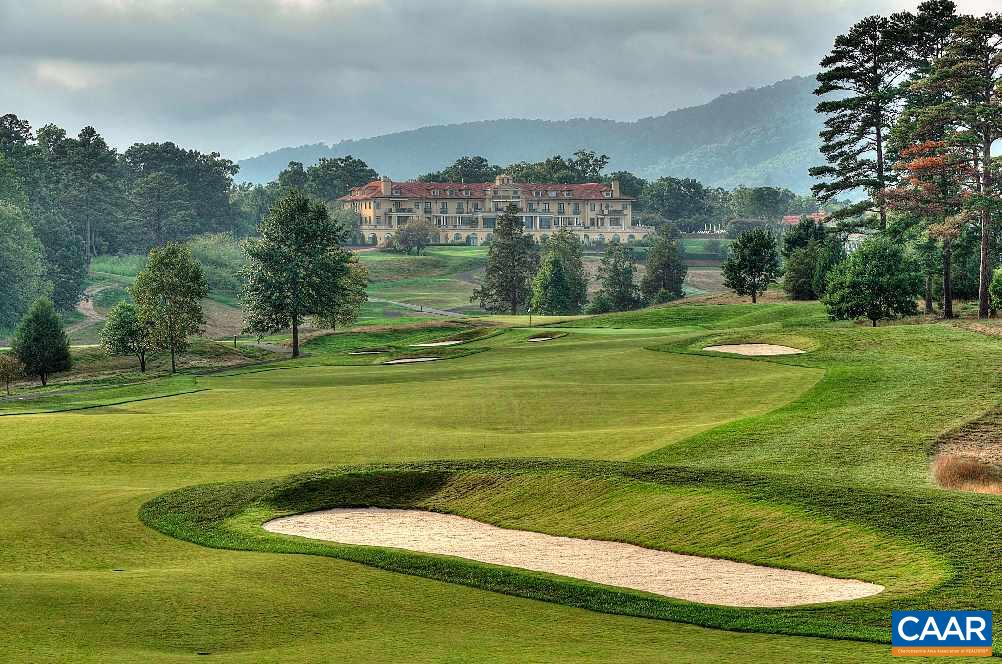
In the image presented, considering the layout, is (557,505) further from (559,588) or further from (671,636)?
(671,636)

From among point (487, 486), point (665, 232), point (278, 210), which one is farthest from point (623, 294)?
point (487, 486)

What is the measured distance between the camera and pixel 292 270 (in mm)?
81000

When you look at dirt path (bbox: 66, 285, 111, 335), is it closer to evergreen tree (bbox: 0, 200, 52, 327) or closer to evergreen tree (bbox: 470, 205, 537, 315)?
evergreen tree (bbox: 0, 200, 52, 327)

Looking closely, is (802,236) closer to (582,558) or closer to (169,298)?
(169,298)

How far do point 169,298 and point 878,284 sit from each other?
4301 cm

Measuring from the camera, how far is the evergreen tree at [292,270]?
8088cm

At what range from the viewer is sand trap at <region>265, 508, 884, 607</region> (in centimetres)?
1762

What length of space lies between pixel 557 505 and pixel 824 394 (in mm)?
16966

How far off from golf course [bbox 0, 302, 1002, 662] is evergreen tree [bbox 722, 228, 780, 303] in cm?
4382

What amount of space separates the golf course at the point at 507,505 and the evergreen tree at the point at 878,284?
1579 cm

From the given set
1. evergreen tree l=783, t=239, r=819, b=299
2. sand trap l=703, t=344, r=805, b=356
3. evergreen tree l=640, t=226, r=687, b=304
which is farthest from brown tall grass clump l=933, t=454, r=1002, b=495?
evergreen tree l=640, t=226, r=687, b=304

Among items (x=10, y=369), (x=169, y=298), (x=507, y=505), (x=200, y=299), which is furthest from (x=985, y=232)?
(x=10, y=369)

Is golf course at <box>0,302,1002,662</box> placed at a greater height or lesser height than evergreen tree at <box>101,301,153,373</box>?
lesser

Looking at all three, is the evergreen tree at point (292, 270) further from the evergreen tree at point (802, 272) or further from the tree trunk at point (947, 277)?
the tree trunk at point (947, 277)
